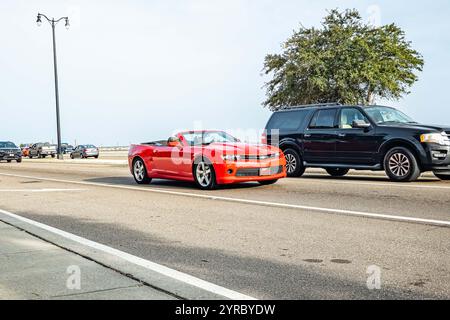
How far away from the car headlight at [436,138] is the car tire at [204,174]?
4.78 metres

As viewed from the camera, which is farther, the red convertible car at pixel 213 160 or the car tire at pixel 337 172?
the car tire at pixel 337 172

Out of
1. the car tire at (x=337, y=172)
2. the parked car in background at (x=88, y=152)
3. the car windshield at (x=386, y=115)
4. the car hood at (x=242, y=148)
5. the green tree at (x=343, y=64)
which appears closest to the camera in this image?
the car hood at (x=242, y=148)

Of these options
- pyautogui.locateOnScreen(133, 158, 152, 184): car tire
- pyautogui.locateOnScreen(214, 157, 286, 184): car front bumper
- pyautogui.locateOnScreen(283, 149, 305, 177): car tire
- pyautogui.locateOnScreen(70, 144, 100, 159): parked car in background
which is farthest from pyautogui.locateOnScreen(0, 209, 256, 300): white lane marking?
pyautogui.locateOnScreen(70, 144, 100, 159): parked car in background

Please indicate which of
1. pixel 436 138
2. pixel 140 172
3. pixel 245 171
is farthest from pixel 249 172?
pixel 436 138

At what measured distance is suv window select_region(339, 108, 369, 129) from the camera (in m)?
13.5

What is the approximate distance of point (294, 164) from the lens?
1480 centimetres

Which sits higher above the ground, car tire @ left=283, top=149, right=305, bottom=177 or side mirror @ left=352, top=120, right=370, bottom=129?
side mirror @ left=352, top=120, right=370, bottom=129

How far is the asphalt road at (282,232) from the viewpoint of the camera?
4.44 meters

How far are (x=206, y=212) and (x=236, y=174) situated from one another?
3.05 m

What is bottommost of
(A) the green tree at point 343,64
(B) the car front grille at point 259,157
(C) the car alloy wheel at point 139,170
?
(C) the car alloy wheel at point 139,170

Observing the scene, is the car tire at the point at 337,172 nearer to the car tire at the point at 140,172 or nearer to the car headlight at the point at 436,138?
the car headlight at the point at 436,138

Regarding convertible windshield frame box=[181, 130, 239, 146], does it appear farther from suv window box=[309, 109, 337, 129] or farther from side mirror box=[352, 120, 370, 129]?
side mirror box=[352, 120, 370, 129]

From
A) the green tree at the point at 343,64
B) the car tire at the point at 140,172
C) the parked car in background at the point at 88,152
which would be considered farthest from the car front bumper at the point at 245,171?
the parked car in background at the point at 88,152

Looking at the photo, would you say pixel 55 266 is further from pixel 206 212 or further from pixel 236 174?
pixel 236 174
